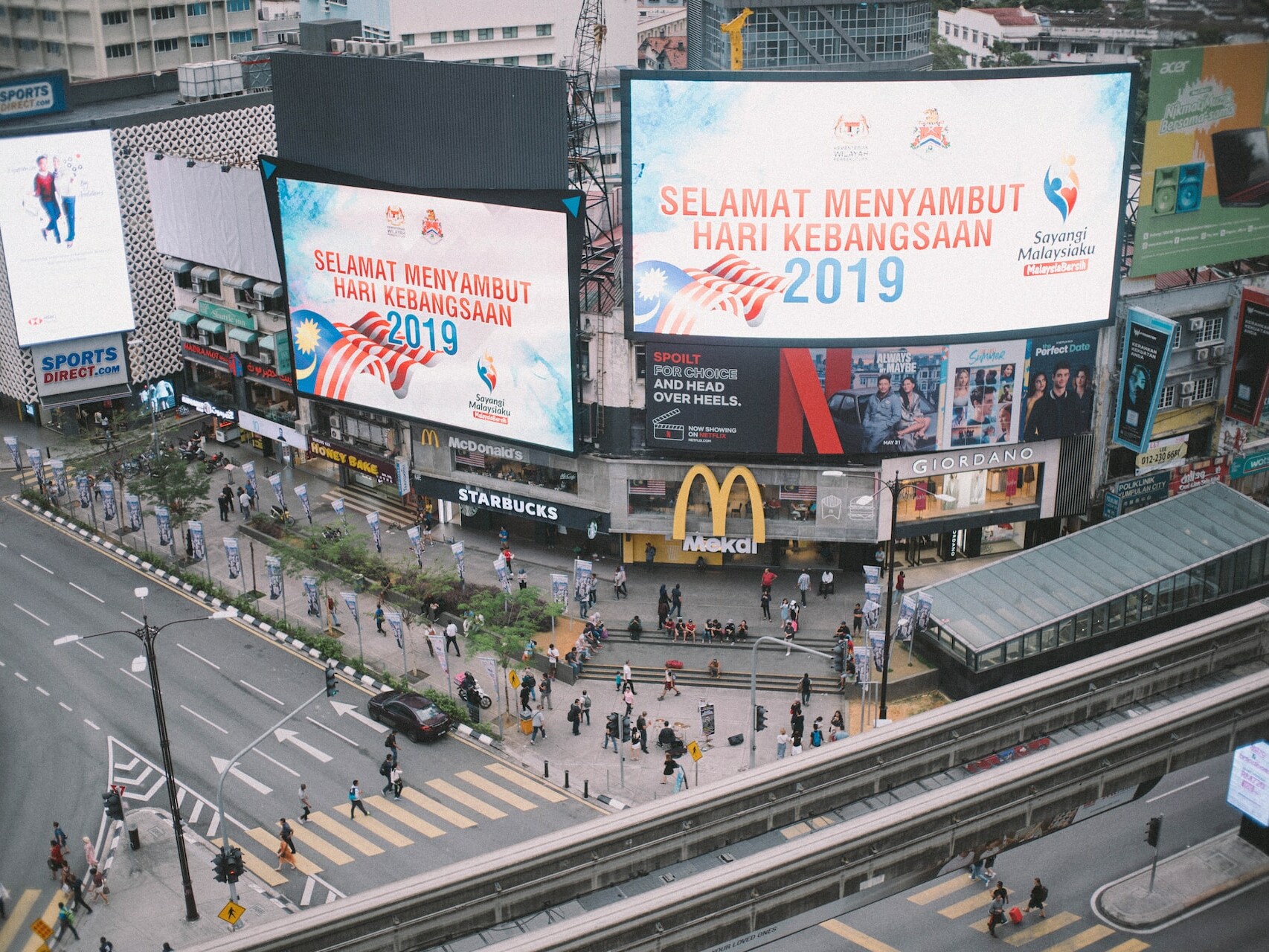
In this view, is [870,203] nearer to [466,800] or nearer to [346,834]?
[466,800]

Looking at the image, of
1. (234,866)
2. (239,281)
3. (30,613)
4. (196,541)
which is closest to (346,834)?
(234,866)

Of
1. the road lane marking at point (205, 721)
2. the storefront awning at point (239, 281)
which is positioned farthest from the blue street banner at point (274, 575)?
the storefront awning at point (239, 281)

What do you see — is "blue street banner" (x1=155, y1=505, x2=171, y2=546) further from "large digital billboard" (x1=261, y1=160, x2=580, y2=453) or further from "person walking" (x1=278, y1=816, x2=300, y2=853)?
"person walking" (x1=278, y1=816, x2=300, y2=853)

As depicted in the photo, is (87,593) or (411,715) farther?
(87,593)

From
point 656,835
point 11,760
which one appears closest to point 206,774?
point 11,760

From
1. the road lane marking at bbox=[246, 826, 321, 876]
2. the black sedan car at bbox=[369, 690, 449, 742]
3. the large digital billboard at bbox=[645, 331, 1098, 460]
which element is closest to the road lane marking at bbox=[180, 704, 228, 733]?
the black sedan car at bbox=[369, 690, 449, 742]

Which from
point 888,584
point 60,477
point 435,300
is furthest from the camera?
point 60,477

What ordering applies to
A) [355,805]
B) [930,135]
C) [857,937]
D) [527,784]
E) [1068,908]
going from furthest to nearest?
[930,135] → [527,784] → [355,805] → [1068,908] → [857,937]

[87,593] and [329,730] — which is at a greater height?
[87,593]
